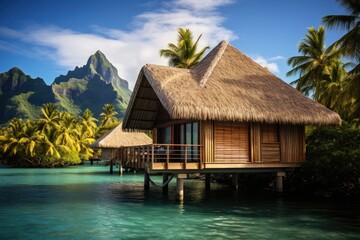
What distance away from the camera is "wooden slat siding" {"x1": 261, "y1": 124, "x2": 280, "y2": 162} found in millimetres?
15031

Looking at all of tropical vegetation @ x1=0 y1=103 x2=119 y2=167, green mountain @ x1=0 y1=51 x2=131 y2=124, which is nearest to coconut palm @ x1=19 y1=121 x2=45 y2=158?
tropical vegetation @ x1=0 y1=103 x2=119 y2=167

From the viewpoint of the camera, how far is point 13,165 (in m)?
47.4

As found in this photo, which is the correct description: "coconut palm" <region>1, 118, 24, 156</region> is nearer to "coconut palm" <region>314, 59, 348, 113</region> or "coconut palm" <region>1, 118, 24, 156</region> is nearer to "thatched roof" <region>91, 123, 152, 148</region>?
"thatched roof" <region>91, 123, 152, 148</region>

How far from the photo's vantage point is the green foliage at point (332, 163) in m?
14.2

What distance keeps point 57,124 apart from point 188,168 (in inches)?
1402

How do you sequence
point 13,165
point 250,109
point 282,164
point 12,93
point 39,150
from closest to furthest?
point 250,109, point 282,164, point 39,150, point 13,165, point 12,93

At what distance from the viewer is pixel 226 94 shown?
14.4m

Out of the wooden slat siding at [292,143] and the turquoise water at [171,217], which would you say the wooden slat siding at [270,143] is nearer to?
the wooden slat siding at [292,143]

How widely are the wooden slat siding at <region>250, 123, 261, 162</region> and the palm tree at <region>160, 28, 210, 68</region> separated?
14739mm

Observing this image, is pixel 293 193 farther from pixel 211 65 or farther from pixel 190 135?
pixel 211 65

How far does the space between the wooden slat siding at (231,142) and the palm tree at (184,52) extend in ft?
48.6

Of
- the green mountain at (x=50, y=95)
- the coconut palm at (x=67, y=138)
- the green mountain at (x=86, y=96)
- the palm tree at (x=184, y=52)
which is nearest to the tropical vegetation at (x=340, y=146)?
the palm tree at (x=184, y=52)

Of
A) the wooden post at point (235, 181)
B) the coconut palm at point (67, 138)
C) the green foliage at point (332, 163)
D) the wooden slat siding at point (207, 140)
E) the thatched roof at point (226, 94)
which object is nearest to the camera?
the thatched roof at point (226, 94)

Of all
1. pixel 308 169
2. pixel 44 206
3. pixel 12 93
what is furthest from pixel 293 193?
pixel 12 93
